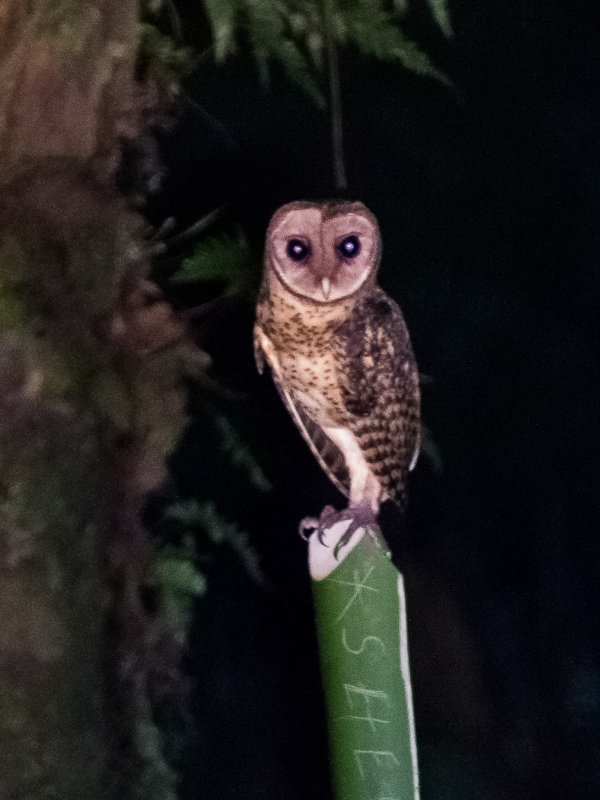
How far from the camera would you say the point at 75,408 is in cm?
89

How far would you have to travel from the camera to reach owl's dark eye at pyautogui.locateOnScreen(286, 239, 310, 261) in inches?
31.7

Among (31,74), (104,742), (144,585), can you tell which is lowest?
(104,742)

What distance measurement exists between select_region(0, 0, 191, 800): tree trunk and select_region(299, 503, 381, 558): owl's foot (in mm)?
188

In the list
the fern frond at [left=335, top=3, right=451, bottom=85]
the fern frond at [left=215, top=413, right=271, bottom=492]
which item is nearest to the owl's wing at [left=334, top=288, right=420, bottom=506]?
the fern frond at [left=215, top=413, right=271, bottom=492]

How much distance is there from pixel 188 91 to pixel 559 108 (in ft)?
1.29

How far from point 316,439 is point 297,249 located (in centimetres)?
21

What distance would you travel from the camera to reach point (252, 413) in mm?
924

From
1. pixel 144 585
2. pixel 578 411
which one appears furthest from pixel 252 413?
pixel 578 411

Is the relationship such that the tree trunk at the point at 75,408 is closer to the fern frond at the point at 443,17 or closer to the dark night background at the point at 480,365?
the dark night background at the point at 480,365

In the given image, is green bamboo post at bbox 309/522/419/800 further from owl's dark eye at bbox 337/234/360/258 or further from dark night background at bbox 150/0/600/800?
owl's dark eye at bbox 337/234/360/258

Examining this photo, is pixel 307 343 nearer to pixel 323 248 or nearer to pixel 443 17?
pixel 323 248

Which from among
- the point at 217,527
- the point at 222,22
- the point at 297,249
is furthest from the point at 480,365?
the point at 222,22

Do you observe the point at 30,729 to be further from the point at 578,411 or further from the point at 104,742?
the point at 578,411

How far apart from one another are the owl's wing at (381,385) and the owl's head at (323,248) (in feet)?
0.13
